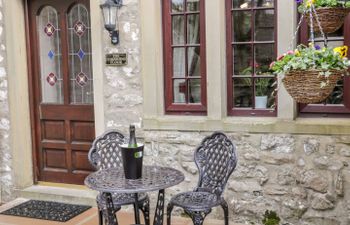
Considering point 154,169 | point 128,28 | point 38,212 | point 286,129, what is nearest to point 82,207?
point 38,212

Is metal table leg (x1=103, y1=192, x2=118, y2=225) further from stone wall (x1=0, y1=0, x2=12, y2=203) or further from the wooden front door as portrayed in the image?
stone wall (x1=0, y1=0, x2=12, y2=203)

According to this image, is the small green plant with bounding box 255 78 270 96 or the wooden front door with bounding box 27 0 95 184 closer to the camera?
the small green plant with bounding box 255 78 270 96

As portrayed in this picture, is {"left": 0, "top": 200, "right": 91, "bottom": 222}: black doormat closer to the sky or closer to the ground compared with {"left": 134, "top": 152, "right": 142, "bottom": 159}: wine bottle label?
closer to the ground

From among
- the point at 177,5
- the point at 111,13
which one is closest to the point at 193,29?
the point at 177,5

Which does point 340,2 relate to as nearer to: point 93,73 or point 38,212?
point 93,73

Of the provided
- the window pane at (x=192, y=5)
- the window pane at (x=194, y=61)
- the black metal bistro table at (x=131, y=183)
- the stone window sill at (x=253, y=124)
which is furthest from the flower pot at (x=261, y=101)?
the black metal bistro table at (x=131, y=183)

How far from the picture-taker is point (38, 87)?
17.1ft

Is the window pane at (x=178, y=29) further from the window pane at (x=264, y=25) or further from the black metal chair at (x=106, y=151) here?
the black metal chair at (x=106, y=151)

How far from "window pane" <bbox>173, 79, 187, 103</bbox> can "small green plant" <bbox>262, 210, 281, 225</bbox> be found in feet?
4.40

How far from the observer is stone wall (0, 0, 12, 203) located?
16.6ft

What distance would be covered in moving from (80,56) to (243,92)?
1.87 m

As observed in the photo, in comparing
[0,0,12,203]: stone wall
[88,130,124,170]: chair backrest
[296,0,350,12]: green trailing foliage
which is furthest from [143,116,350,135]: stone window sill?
[0,0,12,203]: stone wall

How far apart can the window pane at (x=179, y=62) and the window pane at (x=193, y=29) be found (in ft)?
0.44

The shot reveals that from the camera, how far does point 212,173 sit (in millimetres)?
3742
